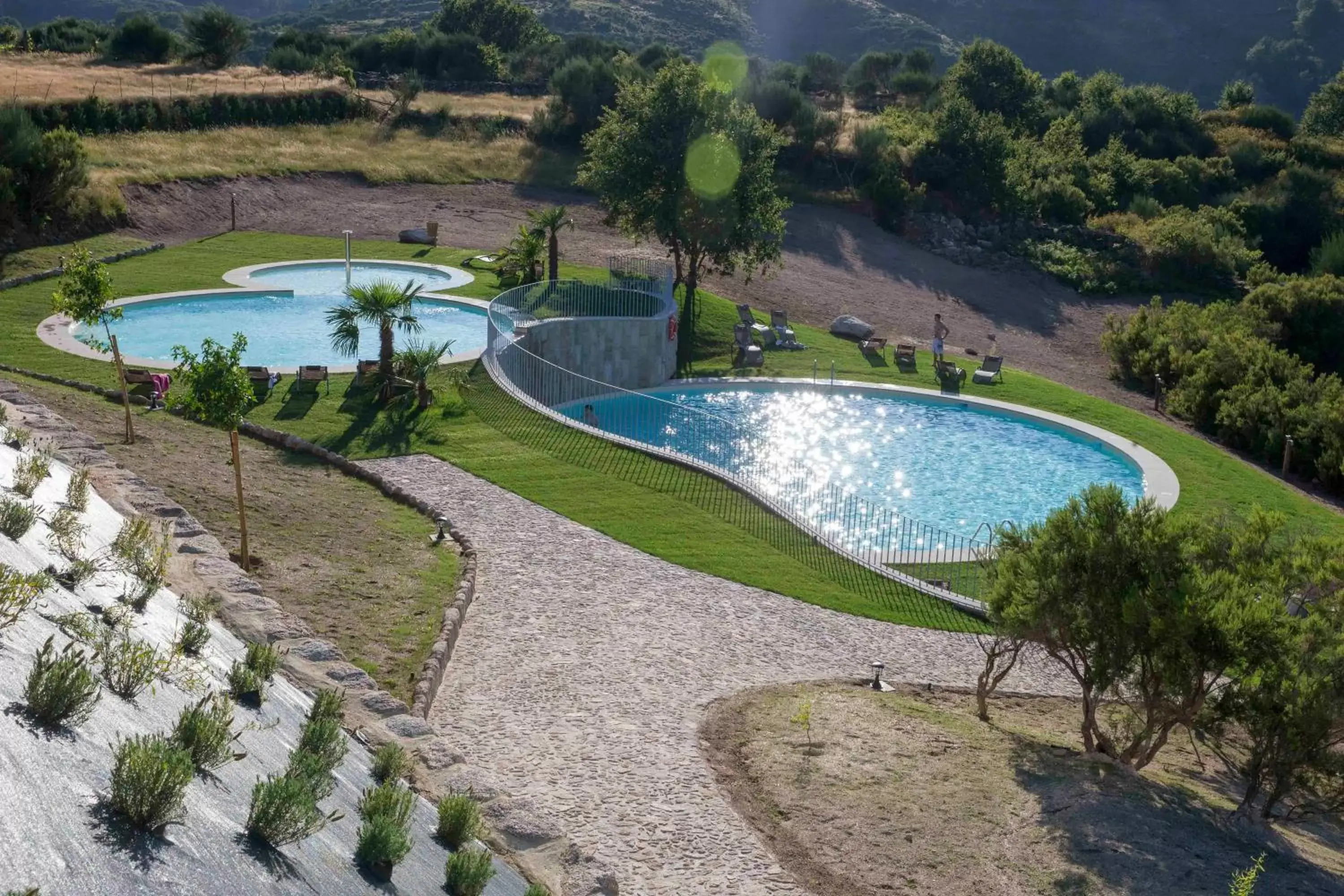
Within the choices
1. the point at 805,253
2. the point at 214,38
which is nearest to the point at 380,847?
the point at 805,253

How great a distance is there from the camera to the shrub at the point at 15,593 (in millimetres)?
8844

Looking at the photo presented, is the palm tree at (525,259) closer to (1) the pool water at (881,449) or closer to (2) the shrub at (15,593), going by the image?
(1) the pool water at (881,449)

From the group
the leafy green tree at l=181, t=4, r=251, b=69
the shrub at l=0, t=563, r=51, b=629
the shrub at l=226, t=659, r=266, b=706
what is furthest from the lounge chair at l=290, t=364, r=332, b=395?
the leafy green tree at l=181, t=4, r=251, b=69

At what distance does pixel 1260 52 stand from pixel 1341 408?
13366 centimetres

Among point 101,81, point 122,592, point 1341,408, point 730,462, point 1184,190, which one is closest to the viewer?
point 122,592

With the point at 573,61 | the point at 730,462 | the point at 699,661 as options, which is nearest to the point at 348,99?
the point at 573,61

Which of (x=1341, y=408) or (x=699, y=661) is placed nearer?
(x=699, y=661)

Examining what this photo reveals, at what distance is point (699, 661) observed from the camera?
1673 centimetres

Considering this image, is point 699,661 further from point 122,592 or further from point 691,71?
point 691,71

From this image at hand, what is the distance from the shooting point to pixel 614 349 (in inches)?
1368

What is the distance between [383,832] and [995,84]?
70.5m

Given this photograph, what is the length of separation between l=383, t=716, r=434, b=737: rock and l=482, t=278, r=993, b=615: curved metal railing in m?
8.63

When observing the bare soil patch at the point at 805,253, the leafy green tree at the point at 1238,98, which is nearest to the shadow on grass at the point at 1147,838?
the bare soil patch at the point at 805,253

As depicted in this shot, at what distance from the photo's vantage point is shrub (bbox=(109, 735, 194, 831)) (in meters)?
7.52
